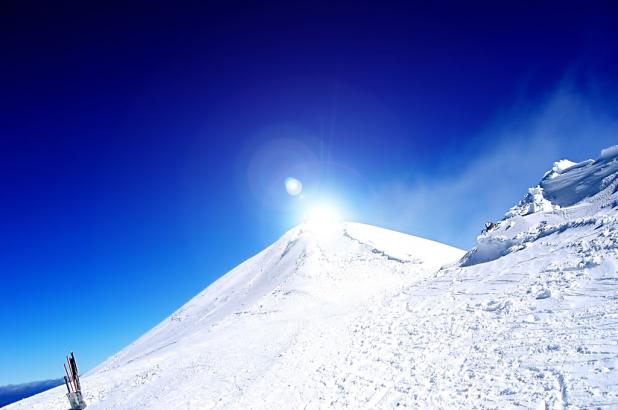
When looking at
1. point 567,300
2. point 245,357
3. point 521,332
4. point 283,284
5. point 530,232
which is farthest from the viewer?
point 283,284

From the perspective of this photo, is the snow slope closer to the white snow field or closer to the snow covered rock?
the white snow field

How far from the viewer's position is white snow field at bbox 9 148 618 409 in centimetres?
1023

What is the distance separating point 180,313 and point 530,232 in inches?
1754

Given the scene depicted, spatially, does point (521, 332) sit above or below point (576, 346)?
above

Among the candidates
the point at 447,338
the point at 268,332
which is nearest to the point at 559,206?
the point at 447,338

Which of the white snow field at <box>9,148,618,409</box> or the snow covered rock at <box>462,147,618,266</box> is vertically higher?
the snow covered rock at <box>462,147,618,266</box>

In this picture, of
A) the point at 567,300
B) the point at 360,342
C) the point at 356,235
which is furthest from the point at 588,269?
the point at 356,235

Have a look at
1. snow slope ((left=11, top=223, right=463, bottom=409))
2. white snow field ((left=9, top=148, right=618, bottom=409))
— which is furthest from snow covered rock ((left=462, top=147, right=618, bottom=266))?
snow slope ((left=11, top=223, right=463, bottom=409))

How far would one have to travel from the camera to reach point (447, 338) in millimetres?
14617

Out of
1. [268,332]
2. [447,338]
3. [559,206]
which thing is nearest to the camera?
[447,338]

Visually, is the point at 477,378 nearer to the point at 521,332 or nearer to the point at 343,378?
the point at 521,332

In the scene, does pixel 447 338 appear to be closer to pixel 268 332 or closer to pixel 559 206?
pixel 268 332

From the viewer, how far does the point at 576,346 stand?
33.8ft

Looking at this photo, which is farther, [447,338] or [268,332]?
[268,332]
